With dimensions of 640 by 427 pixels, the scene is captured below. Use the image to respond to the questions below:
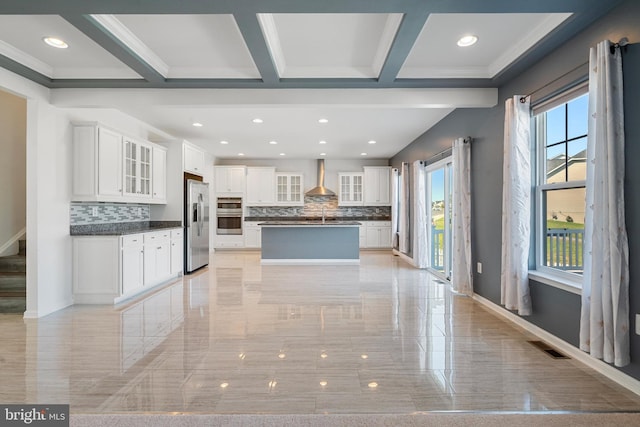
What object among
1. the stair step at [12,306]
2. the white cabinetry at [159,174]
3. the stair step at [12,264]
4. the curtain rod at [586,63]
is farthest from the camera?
the white cabinetry at [159,174]

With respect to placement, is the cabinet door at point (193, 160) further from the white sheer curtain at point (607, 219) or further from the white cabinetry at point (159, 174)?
the white sheer curtain at point (607, 219)

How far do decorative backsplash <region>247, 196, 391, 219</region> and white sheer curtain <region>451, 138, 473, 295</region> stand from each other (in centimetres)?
509

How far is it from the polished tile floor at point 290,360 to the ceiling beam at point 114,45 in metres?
2.63

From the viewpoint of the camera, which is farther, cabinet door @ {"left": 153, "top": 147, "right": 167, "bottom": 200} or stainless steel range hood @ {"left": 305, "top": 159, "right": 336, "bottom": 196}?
stainless steel range hood @ {"left": 305, "top": 159, "right": 336, "bottom": 196}

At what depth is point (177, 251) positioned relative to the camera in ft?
19.4

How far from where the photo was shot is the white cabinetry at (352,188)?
Answer: 9.55 meters

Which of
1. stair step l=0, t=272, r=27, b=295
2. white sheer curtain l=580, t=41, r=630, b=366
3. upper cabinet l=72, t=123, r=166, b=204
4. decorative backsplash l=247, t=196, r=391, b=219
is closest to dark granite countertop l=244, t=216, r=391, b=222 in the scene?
decorative backsplash l=247, t=196, r=391, b=219

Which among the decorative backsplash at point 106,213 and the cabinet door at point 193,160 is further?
the cabinet door at point 193,160

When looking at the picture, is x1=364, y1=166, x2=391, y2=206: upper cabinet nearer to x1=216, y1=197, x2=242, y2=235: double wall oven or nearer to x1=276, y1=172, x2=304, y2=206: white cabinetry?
x1=276, y1=172, x2=304, y2=206: white cabinetry

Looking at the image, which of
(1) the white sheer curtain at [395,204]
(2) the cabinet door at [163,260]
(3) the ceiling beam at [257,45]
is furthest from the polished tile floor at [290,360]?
(1) the white sheer curtain at [395,204]

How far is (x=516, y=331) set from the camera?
332 centimetres

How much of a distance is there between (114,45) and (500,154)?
4.05 meters

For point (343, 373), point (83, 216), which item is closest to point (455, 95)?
point (343, 373)

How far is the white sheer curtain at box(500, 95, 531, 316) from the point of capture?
3.20 metres
